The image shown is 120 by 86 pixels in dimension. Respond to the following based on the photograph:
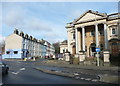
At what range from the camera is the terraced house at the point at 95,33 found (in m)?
33.9

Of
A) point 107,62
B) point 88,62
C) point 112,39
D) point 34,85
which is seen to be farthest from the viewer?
point 112,39

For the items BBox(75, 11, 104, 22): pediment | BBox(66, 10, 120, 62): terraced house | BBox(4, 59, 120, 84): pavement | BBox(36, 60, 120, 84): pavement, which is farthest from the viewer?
BBox(75, 11, 104, 22): pediment

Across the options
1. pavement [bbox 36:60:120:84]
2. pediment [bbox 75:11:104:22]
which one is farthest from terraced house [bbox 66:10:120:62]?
pavement [bbox 36:60:120:84]

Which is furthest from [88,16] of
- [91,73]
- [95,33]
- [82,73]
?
[82,73]

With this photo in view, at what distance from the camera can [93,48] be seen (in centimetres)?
3766

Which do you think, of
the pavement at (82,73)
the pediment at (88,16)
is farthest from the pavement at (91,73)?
the pediment at (88,16)

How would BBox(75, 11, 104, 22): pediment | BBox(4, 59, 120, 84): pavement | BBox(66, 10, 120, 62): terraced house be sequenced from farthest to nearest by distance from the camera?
1. BBox(75, 11, 104, 22): pediment
2. BBox(66, 10, 120, 62): terraced house
3. BBox(4, 59, 120, 84): pavement

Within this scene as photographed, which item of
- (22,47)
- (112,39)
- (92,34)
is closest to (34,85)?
(112,39)

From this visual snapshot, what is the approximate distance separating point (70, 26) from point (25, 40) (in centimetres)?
2682

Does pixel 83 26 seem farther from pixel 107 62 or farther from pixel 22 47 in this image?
pixel 22 47

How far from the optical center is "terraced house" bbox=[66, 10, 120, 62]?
3388 centimetres

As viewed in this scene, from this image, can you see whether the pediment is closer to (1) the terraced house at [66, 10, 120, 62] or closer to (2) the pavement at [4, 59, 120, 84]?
(1) the terraced house at [66, 10, 120, 62]

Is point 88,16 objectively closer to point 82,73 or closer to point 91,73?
point 91,73

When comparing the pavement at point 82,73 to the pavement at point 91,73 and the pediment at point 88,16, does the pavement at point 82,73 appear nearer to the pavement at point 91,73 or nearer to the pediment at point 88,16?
the pavement at point 91,73
